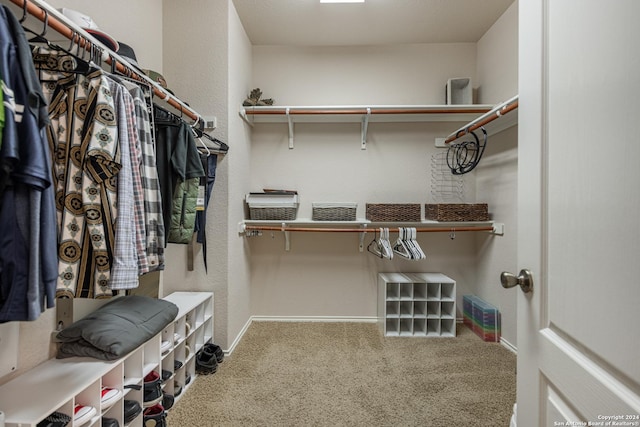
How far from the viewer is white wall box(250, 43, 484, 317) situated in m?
2.69

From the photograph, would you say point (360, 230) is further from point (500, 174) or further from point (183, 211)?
point (183, 211)

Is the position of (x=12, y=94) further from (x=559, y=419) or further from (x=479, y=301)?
(x=479, y=301)

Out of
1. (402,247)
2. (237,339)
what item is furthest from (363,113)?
(237,339)

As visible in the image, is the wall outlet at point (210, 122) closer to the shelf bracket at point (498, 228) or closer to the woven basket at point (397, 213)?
the woven basket at point (397, 213)

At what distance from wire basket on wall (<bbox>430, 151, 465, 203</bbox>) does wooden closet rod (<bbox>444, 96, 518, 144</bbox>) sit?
230 mm

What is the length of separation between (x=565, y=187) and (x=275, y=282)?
95.1 inches

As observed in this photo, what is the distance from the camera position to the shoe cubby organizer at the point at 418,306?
7.78 feet

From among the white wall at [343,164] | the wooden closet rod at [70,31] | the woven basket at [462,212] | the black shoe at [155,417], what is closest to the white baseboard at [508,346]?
the white wall at [343,164]

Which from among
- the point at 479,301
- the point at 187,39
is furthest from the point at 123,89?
the point at 479,301

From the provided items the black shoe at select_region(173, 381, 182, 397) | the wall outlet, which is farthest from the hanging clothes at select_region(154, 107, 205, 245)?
the black shoe at select_region(173, 381, 182, 397)

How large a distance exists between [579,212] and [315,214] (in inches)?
77.9

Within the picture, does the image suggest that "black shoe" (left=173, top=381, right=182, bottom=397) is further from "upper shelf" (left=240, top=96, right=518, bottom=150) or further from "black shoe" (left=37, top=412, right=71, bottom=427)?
"upper shelf" (left=240, top=96, right=518, bottom=150)

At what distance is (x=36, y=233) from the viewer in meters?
0.70

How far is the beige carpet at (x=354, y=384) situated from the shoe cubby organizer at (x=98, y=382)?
0.74ft
